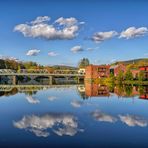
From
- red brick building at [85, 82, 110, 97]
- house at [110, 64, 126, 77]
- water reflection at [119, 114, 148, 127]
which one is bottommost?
water reflection at [119, 114, 148, 127]

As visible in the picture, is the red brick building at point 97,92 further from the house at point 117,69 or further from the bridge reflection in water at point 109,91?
the house at point 117,69

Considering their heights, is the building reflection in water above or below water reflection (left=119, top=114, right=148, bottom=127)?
above

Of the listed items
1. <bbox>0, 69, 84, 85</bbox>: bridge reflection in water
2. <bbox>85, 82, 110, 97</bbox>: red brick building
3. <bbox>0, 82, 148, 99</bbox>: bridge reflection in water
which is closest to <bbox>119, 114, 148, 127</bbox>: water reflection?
<bbox>0, 82, 148, 99</bbox>: bridge reflection in water

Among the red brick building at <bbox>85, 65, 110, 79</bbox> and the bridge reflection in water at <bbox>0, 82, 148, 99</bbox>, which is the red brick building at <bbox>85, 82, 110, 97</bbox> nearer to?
the bridge reflection in water at <bbox>0, 82, 148, 99</bbox>

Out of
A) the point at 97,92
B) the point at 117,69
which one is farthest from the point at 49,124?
the point at 117,69

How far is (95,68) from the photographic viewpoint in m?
100

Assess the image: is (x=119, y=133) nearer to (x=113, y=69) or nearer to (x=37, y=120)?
(x=37, y=120)

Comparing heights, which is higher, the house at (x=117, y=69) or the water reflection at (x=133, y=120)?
the house at (x=117, y=69)

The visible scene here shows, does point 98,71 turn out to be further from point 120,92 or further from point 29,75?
point 120,92

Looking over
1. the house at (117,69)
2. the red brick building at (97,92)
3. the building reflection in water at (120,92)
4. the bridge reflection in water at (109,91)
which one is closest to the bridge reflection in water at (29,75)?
the house at (117,69)

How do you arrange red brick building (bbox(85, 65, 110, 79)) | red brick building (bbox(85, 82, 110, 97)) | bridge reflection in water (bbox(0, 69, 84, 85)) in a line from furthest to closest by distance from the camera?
red brick building (bbox(85, 65, 110, 79)) < bridge reflection in water (bbox(0, 69, 84, 85)) < red brick building (bbox(85, 82, 110, 97))

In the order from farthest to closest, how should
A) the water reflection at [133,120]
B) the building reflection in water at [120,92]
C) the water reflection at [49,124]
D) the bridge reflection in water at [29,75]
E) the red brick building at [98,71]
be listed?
the red brick building at [98,71], the bridge reflection in water at [29,75], the building reflection in water at [120,92], the water reflection at [133,120], the water reflection at [49,124]

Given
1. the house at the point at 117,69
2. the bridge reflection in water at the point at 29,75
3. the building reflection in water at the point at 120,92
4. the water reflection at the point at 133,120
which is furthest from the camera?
the bridge reflection in water at the point at 29,75

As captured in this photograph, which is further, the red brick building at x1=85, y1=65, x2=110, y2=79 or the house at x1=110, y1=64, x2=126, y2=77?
the red brick building at x1=85, y1=65, x2=110, y2=79
